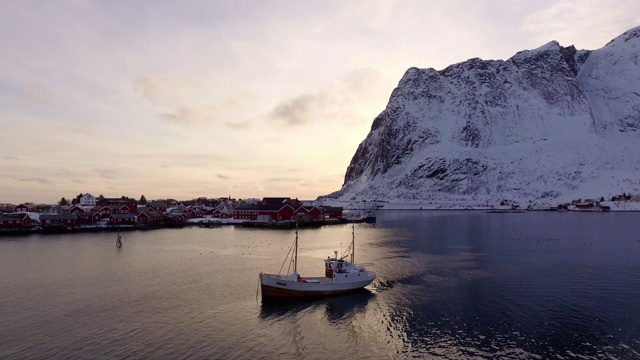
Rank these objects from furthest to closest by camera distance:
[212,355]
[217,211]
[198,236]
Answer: [217,211]
[198,236]
[212,355]

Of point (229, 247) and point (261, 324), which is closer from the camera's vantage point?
point (261, 324)

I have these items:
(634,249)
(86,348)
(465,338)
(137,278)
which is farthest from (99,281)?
(634,249)

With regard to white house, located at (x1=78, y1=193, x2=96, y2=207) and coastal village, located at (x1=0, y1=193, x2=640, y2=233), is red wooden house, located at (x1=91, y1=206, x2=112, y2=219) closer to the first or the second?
coastal village, located at (x1=0, y1=193, x2=640, y2=233)

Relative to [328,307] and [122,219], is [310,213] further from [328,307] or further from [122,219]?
[328,307]

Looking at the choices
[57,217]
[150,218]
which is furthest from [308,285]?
[150,218]

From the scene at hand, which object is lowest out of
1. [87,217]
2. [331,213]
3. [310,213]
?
[331,213]

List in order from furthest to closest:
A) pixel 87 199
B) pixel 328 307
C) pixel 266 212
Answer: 1. pixel 87 199
2. pixel 266 212
3. pixel 328 307

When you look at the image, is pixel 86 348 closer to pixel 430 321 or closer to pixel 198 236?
pixel 430 321
